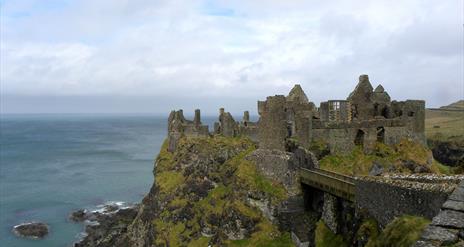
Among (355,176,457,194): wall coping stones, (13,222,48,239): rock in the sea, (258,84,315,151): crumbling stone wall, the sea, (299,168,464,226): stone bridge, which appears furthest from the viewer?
the sea

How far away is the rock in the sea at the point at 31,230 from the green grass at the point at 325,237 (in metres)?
51.5

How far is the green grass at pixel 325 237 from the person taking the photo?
Result: 34625 millimetres

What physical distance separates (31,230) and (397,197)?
67525 millimetres

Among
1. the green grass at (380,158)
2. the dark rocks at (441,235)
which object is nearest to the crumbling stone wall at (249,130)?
the green grass at (380,158)

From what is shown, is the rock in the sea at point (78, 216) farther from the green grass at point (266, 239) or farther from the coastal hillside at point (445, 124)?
the coastal hillside at point (445, 124)

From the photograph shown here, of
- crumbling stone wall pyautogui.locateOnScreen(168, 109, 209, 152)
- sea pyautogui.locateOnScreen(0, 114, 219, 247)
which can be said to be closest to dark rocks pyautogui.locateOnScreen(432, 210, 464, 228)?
crumbling stone wall pyautogui.locateOnScreen(168, 109, 209, 152)

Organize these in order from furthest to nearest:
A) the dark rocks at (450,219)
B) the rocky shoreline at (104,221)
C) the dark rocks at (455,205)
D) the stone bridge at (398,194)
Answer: the rocky shoreline at (104,221) → the stone bridge at (398,194) → the dark rocks at (455,205) → the dark rocks at (450,219)

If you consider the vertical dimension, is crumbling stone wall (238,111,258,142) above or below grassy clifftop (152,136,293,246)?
above

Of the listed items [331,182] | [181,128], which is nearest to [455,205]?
[331,182]

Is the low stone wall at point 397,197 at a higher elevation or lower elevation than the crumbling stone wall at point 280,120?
lower

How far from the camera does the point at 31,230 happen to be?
249ft

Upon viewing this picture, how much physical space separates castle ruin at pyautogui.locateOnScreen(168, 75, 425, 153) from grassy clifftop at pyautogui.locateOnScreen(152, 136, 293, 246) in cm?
382

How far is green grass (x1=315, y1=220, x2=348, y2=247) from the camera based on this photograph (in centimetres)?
3462

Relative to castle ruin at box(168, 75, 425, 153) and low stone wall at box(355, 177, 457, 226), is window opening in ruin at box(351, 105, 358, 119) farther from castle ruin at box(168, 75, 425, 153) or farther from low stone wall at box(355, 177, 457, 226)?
low stone wall at box(355, 177, 457, 226)
